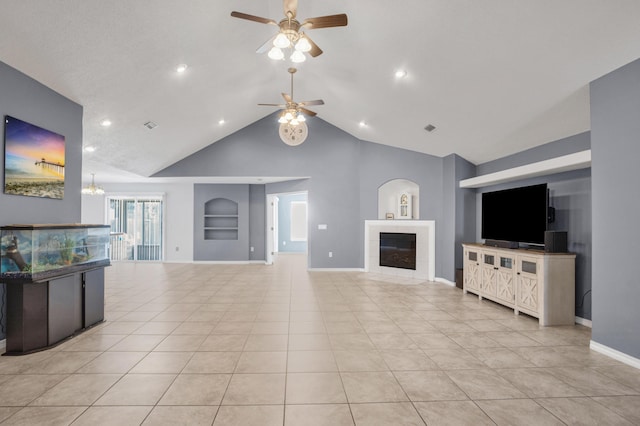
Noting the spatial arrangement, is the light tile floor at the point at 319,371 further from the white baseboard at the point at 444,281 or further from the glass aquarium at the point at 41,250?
the white baseboard at the point at 444,281

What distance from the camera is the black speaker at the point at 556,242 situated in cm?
422

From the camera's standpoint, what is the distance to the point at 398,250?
763 centimetres

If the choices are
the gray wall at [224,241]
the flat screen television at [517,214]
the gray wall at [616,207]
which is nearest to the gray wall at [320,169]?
the gray wall at [224,241]

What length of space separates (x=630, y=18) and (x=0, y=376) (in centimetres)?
614

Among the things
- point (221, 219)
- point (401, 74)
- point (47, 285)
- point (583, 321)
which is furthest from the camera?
point (221, 219)

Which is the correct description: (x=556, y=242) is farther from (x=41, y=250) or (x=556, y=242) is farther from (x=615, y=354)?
(x=41, y=250)

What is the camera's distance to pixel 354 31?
4.12m

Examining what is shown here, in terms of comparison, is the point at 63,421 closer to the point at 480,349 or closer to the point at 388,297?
the point at 480,349

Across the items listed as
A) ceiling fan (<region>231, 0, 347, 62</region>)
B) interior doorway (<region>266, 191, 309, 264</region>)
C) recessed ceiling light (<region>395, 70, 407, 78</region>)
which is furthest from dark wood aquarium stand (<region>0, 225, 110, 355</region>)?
interior doorway (<region>266, 191, 309, 264</region>)

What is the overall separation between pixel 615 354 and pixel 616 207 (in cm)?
144

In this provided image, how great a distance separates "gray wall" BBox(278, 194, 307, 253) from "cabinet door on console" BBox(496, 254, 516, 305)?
8.36 meters

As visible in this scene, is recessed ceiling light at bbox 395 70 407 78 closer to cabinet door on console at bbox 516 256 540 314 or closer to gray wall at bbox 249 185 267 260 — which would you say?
cabinet door on console at bbox 516 256 540 314

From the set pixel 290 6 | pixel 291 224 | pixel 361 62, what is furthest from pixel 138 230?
pixel 290 6

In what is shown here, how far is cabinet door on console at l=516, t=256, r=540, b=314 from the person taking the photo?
4.25m
